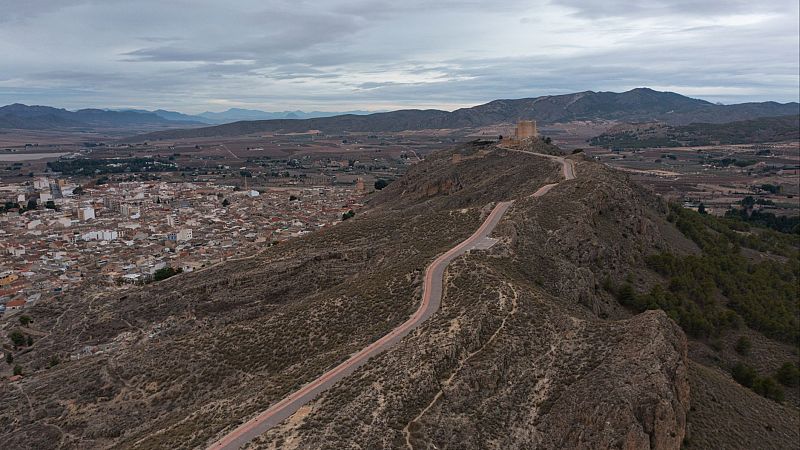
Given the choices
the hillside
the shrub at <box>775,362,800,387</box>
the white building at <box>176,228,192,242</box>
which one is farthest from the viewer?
the white building at <box>176,228,192,242</box>

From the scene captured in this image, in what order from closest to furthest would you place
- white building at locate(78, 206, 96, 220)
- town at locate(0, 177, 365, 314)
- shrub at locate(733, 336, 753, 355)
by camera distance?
shrub at locate(733, 336, 753, 355), town at locate(0, 177, 365, 314), white building at locate(78, 206, 96, 220)

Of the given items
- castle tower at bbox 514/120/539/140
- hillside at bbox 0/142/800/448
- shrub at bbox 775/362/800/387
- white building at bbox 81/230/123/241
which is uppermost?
castle tower at bbox 514/120/539/140

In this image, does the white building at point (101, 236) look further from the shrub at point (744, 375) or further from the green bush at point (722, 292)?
the shrub at point (744, 375)

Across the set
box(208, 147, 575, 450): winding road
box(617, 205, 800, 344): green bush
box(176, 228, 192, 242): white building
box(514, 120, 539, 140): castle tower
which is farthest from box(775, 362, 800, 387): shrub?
box(176, 228, 192, 242): white building

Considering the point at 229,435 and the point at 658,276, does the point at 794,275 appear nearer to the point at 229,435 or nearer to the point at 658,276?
the point at 658,276

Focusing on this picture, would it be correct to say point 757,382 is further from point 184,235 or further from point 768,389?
point 184,235

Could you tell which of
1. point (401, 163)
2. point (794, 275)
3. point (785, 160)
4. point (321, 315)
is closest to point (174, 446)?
point (321, 315)

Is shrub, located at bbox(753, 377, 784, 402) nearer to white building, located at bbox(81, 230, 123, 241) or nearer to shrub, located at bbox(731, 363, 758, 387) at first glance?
shrub, located at bbox(731, 363, 758, 387)
